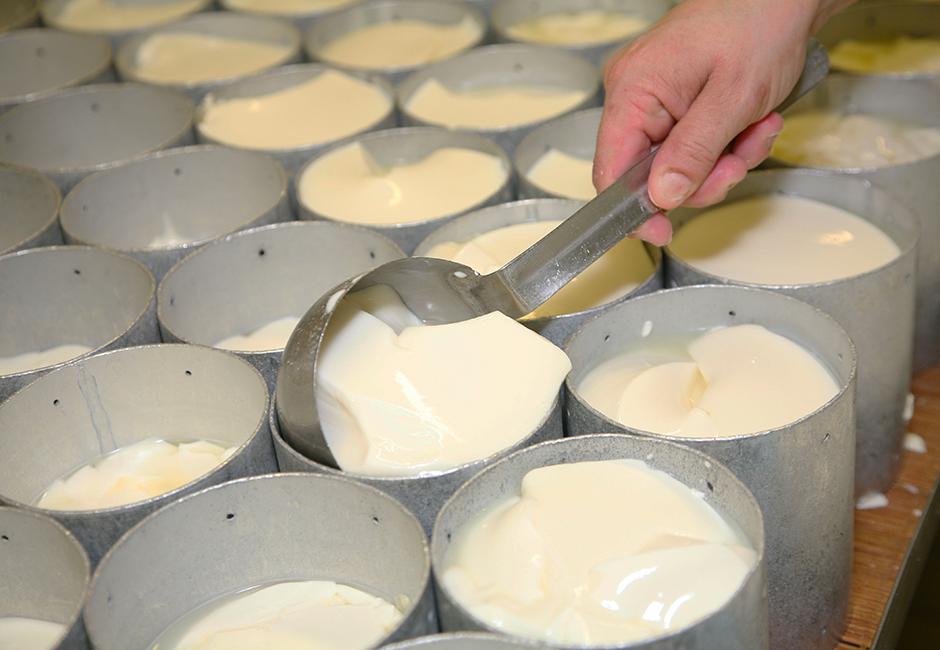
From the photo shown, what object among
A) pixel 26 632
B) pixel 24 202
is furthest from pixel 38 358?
pixel 26 632

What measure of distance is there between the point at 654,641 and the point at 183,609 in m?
0.45

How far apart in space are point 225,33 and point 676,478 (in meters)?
1.44

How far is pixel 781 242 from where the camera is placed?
1.45 m

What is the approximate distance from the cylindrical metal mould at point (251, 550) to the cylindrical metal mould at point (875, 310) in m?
0.48

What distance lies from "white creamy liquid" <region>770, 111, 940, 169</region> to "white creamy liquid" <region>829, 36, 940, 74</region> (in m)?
0.16

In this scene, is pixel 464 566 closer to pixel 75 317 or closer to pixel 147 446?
pixel 147 446

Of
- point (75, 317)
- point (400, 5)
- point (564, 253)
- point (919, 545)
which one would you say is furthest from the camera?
point (400, 5)

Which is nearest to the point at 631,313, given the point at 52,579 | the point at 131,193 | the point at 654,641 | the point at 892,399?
the point at 892,399

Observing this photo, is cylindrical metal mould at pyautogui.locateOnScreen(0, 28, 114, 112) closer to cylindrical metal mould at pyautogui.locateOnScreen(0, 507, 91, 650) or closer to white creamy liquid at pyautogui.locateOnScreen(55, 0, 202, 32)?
white creamy liquid at pyautogui.locateOnScreen(55, 0, 202, 32)

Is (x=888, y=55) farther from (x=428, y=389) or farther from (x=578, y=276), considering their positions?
(x=428, y=389)

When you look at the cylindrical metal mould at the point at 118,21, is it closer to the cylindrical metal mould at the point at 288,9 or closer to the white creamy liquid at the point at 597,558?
the cylindrical metal mould at the point at 288,9

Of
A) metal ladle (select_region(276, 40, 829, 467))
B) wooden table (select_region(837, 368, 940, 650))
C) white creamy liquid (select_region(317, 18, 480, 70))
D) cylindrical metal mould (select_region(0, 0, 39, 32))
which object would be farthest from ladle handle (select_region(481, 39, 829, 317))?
cylindrical metal mould (select_region(0, 0, 39, 32))

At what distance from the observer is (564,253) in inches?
48.0

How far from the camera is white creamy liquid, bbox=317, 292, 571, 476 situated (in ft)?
3.50
